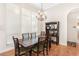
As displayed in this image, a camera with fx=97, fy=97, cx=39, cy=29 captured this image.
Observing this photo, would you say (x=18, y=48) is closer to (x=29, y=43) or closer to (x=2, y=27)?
(x=29, y=43)

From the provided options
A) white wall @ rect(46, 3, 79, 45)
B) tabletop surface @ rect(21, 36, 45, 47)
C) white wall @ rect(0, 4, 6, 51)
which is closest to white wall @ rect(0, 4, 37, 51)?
white wall @ rect(0, 4, 6, 51)

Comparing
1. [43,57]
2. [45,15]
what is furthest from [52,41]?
[45,15]

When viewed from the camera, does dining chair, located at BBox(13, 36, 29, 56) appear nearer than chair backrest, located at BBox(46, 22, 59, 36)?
Yes

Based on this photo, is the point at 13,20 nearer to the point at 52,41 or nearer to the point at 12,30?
the point at 12,30

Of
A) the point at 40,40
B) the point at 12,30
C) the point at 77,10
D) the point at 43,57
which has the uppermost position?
the point at 77,10

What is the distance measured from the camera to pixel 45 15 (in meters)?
1.75

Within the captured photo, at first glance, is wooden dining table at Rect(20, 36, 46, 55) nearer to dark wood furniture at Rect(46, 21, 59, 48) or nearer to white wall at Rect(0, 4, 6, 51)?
dark wood furniture at Rect(46, 21, 59, 48)

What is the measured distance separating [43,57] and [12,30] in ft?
2.35

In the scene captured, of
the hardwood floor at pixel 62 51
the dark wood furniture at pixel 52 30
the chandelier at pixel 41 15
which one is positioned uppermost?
the chandelier at pixel 41 15

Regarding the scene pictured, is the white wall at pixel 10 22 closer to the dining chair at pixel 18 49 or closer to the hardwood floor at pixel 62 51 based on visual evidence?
the dining chair at pixel 18 49

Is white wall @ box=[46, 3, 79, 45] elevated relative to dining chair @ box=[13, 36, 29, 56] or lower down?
elevated

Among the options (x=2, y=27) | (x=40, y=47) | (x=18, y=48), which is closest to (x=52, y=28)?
(x=40, y=47)

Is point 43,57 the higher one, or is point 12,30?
point 12,30

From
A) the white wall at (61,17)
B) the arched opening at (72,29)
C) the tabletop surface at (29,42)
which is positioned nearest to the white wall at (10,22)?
the tabletop surface at (29,42)
